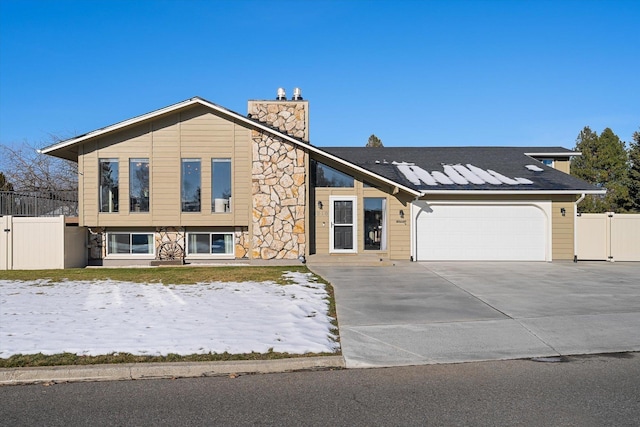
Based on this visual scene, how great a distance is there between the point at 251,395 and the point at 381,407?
1.33 m

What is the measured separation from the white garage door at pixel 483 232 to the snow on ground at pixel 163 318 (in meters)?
7.36

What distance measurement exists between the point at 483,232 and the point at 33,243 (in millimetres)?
14936

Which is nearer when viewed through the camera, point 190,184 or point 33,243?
point 33,243

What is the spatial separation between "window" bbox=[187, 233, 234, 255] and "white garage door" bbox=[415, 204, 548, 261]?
6.69m

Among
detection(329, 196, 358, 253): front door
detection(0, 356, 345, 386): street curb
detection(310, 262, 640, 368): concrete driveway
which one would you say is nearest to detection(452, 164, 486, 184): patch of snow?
detection(329, 196, 358, 253): front door

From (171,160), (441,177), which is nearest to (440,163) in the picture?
(441,177)

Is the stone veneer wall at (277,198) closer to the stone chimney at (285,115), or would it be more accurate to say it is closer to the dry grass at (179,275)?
the stone chimney at (285,115)

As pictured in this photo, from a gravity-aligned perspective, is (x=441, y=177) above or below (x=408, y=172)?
below

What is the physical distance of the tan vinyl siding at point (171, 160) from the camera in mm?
16344

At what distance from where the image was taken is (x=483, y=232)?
17.5 metres

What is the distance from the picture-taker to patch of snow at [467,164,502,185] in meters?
18.0

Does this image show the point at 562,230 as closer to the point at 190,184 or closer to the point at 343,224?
the point at 343,224

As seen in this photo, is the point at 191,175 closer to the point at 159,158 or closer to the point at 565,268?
the point at 159,158

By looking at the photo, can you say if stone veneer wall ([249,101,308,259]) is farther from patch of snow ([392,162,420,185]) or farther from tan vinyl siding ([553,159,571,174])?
tan vinyl siding ([553,159,571,174])
